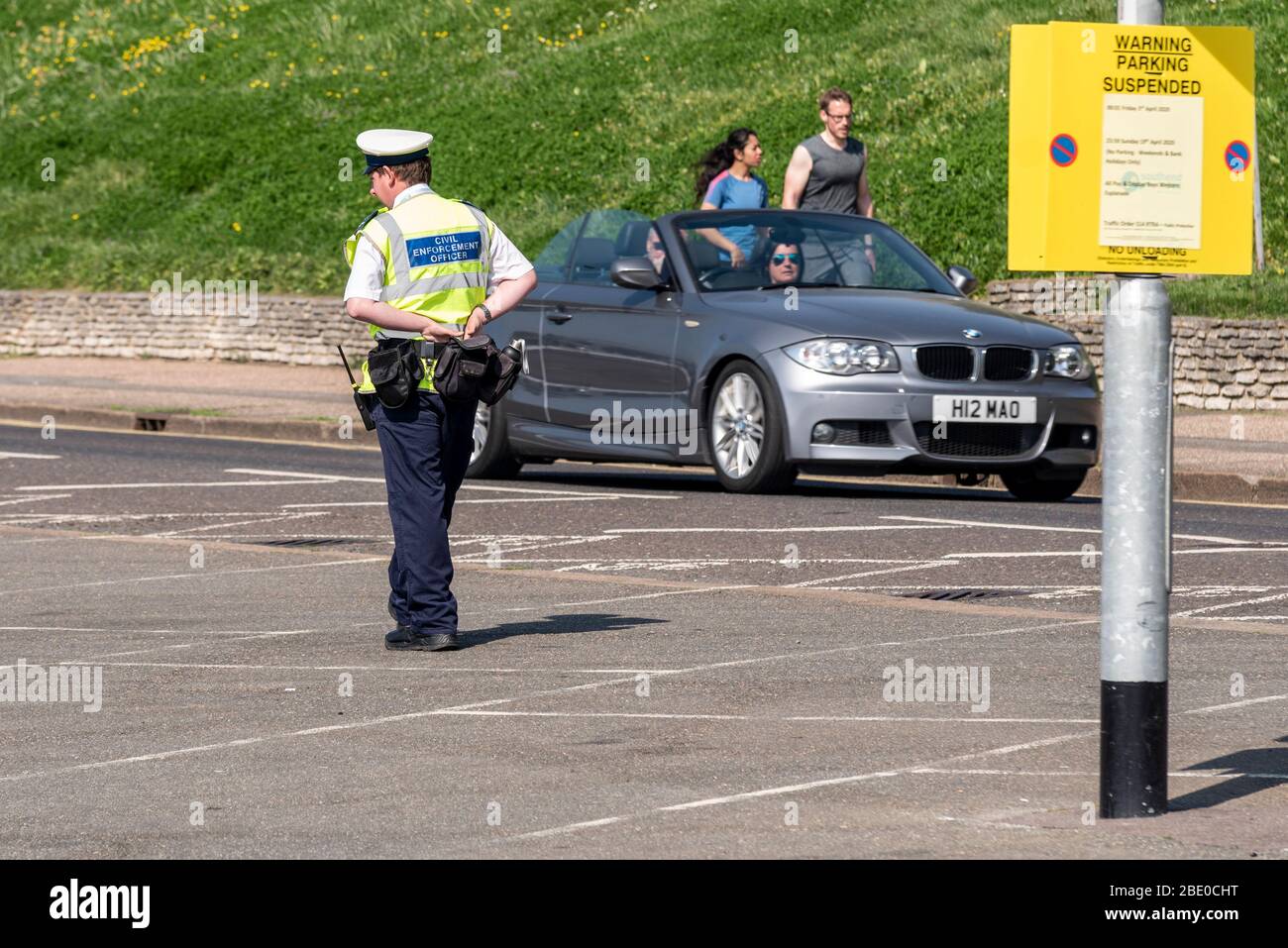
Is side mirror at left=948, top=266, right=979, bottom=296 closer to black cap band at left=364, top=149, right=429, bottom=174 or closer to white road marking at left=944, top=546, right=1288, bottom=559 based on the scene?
white road marking at left=944, top=546, right=1288, bottom=559

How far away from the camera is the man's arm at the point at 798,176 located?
60.5 feet

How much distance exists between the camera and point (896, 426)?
14.8 meters

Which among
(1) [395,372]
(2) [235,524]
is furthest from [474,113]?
(1) [395,372]

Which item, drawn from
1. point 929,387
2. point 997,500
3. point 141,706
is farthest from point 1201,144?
point 997,500

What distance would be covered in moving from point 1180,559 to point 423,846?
6.83 meters

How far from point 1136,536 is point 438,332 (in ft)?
12.6

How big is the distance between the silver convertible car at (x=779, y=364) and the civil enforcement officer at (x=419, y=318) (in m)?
5.51

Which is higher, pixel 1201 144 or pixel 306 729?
pixel 1201 144

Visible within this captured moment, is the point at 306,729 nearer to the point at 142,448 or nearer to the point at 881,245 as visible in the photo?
the point at 881,245

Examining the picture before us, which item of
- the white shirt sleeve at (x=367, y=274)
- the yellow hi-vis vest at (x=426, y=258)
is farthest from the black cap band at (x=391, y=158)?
the white shirt sleeve at (x=367, y=274)

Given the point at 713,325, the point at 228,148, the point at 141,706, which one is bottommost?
the point at 141,706

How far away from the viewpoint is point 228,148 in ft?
123

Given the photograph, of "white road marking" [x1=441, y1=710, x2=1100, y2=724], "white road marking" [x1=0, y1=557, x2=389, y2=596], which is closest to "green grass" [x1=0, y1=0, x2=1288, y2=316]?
"white road marking" [x1=0, y1=557, x2=389, y2=596]
